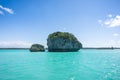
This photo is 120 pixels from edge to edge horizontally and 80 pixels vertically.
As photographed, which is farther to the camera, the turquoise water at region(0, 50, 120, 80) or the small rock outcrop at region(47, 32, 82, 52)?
the small rock outcrop at region(47, 32, 82, 52)

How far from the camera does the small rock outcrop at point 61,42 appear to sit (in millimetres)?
80312

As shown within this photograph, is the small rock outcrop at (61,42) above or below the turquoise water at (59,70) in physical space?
above

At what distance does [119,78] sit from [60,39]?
6773 centimetres

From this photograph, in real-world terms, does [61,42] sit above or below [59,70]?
above

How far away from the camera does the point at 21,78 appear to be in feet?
47.2

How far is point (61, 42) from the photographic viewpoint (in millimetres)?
80500

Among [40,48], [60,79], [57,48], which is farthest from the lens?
[40,48]

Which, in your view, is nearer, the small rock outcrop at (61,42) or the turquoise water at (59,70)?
the turquoise water at (59,70)

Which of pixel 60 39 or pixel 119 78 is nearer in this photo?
pixel 119 78

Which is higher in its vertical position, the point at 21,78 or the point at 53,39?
the point at 53,39

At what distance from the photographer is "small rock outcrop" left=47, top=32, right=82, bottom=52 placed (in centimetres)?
8031

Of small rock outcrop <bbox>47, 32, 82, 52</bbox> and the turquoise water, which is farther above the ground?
small rock outcrop <bbox>47, 32, 82, 52</bbox>

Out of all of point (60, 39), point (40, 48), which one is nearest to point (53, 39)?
point (60, 39)

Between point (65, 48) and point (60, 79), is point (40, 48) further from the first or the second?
point (60, 79)
